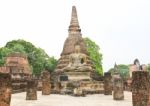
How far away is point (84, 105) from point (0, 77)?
5.15 meters

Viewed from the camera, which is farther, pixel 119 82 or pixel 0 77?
pixel 119 82

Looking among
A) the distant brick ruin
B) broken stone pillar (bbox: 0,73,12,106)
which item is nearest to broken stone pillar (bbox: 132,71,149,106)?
broken stone pillar (bbox: 0,73,12,106)

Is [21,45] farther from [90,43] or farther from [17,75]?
[17,75]

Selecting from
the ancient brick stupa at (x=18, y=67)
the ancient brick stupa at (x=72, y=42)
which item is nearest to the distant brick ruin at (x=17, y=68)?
the ancient brick stupa at (x=18, y=67)

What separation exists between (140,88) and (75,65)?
1751 centimetres

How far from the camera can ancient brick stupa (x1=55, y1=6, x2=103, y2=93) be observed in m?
28.2

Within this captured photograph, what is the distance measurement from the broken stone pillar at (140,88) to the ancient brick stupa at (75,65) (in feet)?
40.2

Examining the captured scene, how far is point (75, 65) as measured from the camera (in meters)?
31.0

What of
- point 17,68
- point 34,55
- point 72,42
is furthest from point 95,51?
point 17,68

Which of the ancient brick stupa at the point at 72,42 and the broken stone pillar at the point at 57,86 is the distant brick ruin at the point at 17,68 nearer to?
the broken stone pillar at the point at 57,86

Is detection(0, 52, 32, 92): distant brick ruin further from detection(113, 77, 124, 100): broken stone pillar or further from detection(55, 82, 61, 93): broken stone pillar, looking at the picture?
detection(113, 77, 124, 100): broken stone pillar

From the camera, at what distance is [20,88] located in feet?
96.8

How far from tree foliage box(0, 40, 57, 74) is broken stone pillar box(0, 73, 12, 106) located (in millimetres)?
35961

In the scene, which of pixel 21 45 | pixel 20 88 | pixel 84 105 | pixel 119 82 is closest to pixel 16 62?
pixel 20 88
